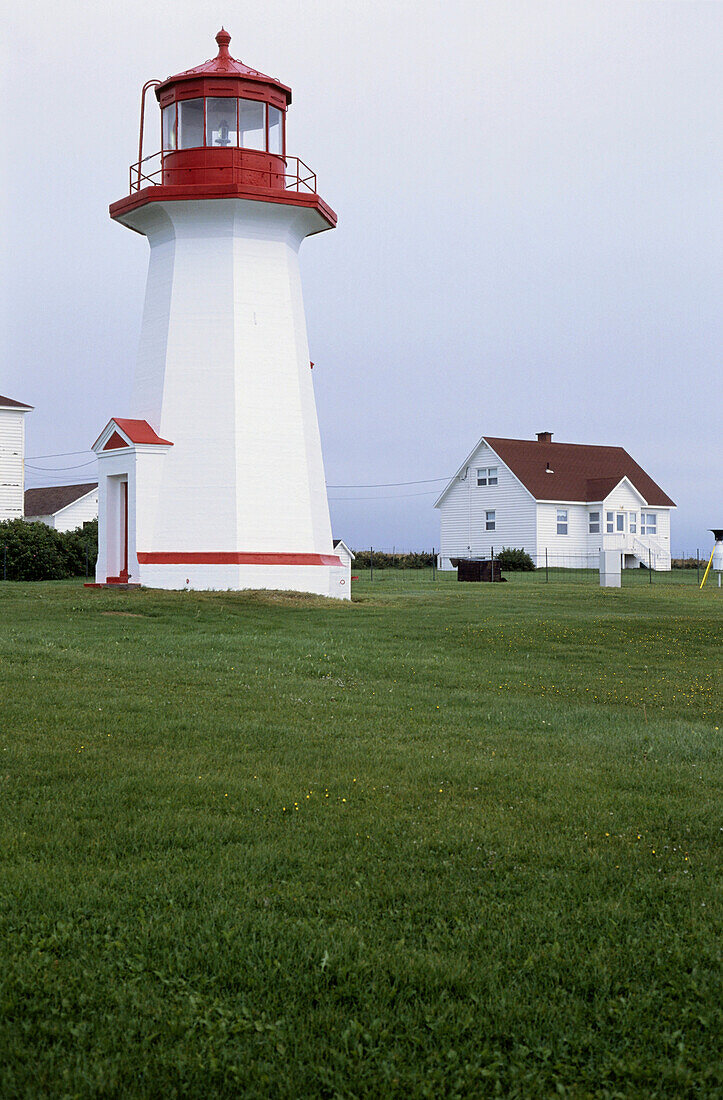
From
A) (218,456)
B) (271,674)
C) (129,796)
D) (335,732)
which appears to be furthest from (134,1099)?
(218,456)

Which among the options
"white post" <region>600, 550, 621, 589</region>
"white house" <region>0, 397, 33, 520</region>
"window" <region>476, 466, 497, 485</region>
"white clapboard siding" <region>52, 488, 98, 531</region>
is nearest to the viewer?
"white post" <region>600, 550, 621, 589</region>

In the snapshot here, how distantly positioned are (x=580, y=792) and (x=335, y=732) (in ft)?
9.19

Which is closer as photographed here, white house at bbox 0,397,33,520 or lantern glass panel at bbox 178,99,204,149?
lantern glass panel at bbox 178,99,204,149

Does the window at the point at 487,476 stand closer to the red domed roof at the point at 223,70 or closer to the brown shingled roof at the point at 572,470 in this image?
the brown shingled roof at the point at 572,470

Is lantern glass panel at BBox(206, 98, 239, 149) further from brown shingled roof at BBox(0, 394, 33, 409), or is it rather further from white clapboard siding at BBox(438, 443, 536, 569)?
white clapboard siding at BBox(438, 443, 536, 569)

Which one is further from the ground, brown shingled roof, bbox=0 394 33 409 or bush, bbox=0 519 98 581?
brown shingled roof, bbox=0 394 33 409

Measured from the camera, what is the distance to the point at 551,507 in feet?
184

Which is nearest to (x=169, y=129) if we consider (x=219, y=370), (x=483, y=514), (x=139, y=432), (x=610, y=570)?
(x=219, y=370)

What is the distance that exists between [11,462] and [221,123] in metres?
24.4

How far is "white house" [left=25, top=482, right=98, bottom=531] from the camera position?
57000mm

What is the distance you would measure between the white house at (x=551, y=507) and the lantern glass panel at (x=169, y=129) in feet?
107

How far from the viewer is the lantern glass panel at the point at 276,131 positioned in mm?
26125

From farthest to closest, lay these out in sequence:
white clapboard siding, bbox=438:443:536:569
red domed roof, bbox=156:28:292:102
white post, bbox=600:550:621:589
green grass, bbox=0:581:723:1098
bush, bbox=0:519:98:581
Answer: white clapboard siding, bbox=438:443:536:569 → white post, bbox=600:550:621:589 → bush, bbox=0:519:98:581 → red domed roof, bbox=156:28:292:102 → green grass, bbox=0:581:723:1098

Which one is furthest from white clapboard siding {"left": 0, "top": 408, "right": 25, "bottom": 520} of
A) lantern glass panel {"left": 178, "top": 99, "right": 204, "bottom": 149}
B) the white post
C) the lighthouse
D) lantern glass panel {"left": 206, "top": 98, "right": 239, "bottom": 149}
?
the white post
